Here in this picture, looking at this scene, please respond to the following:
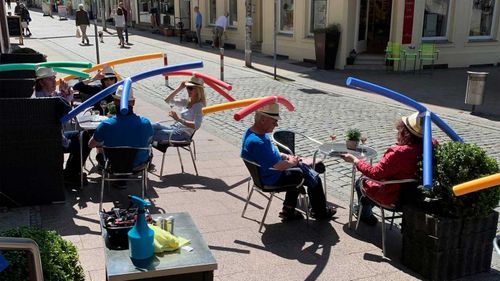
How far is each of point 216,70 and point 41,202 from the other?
40.1 feet

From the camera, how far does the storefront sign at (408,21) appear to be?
17.2 metres

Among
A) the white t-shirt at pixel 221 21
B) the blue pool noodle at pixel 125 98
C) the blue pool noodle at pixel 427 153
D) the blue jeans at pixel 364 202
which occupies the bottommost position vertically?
the blue jeans at pixel 364 202

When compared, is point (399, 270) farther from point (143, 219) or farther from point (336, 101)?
point (336, 101)

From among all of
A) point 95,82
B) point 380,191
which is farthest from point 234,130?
point 380,191

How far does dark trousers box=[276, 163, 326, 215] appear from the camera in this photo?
541 cm

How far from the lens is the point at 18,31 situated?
2334 centimetres

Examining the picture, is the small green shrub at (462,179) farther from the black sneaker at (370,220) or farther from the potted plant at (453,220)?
the black sneaker at (370,220)

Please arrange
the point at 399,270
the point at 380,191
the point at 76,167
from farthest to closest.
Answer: the point at 76,167, the point at 380,191, the point at 399,270

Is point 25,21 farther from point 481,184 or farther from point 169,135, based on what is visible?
point 481,184

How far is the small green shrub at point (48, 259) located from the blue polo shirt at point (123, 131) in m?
2.61

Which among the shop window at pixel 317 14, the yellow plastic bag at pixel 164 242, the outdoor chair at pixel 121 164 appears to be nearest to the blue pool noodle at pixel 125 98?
the outdoor chair at pixel 121 164

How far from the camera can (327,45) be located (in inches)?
701

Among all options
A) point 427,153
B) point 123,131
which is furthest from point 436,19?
point 427,153

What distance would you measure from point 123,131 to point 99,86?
137 inches
